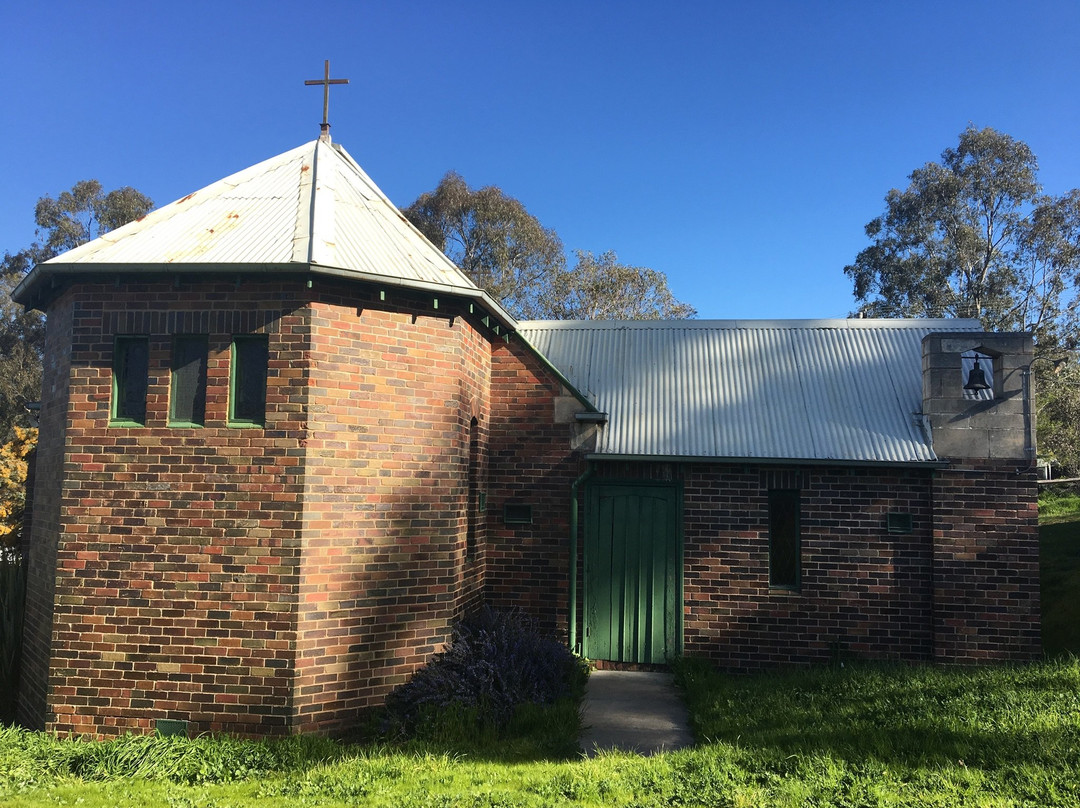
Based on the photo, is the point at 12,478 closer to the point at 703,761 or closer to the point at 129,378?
the point at 129,378

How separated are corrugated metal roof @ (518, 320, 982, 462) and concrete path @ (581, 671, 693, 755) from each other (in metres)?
2.70

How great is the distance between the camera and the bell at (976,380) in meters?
8.55

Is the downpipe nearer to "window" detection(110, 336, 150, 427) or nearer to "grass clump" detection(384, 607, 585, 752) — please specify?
"grass clump" detection(384, 607, 585, 752)

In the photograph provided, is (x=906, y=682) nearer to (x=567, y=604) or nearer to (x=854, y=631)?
(x=854, y=631)

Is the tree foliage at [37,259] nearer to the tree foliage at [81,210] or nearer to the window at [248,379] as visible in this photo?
the tree foliage at [81,210]

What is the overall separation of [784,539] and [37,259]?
35529mm

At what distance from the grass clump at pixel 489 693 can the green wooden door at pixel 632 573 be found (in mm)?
1082

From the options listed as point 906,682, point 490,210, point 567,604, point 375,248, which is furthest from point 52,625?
point 490,210

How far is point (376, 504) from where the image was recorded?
23.3ft

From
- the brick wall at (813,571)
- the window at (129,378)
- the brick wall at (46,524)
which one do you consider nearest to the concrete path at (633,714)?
the brick wall at (813,571)

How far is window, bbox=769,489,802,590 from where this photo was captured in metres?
A: 8.68

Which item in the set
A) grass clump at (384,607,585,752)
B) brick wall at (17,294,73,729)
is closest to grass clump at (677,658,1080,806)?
grass clump at (384,607,585,752)

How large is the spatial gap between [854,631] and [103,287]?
921 cm

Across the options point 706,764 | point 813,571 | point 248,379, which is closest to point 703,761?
point 706,764
